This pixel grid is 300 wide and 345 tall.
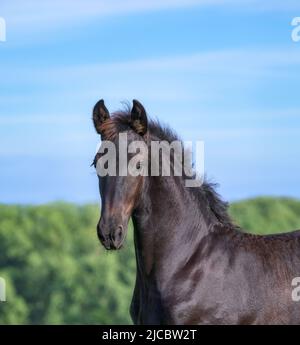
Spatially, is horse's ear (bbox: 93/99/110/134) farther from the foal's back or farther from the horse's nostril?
the foal's back

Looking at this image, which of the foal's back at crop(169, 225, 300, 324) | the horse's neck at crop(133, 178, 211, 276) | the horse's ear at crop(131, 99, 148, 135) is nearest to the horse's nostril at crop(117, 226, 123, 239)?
the horse's neck at crop(133, 178, 211, 276)

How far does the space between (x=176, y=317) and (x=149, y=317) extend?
0.25 metres

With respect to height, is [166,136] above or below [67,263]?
above

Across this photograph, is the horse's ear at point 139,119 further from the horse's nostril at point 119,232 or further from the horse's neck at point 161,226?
the horse's nostril at point 119,232

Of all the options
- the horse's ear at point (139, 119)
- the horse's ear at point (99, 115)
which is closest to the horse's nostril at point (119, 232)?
the horse's ear at point (139, 119)

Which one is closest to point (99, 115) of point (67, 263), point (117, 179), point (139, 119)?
point (139, 119)

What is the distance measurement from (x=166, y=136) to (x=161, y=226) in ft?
2.97

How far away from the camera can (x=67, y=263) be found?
63594mm

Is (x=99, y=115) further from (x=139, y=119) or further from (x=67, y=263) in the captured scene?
(x=67, y=263)

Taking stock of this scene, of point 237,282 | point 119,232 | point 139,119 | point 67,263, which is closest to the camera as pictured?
point 119,232

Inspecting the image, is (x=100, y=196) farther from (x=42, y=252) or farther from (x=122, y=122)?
(x=42, y=252)

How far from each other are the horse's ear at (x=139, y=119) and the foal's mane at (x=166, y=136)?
53 millimetres

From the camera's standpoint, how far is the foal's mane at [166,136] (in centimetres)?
902
